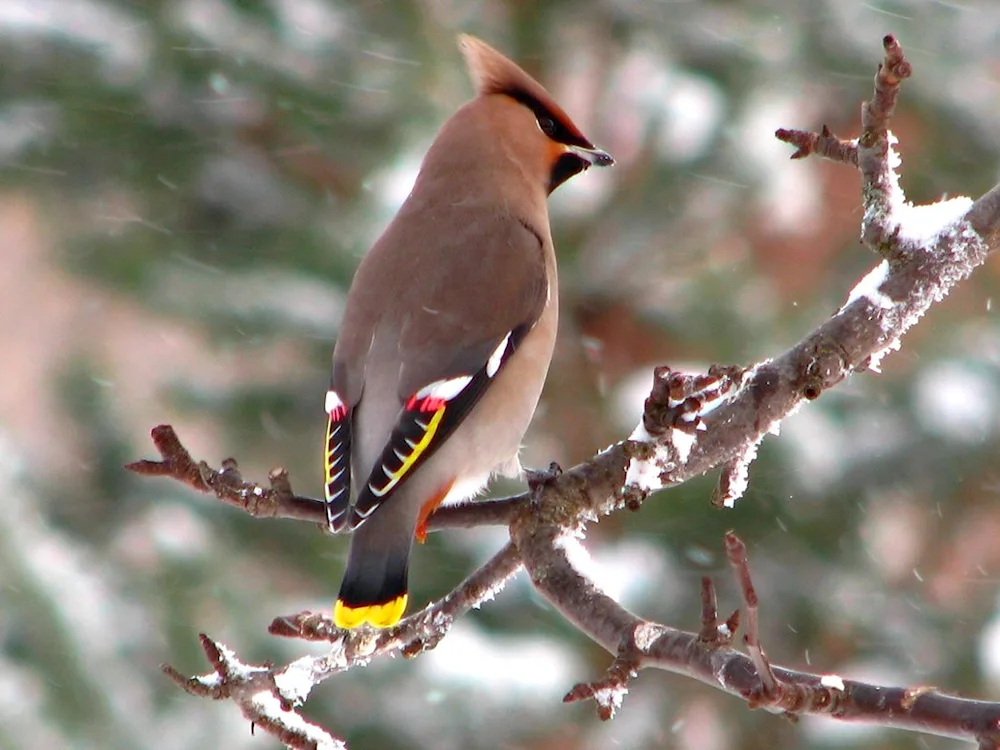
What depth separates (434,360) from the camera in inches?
115

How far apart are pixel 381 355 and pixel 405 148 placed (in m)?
2.79

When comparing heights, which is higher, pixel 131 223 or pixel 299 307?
pixel 131 223

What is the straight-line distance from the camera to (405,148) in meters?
5.61

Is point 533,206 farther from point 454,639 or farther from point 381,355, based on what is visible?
point 454,639

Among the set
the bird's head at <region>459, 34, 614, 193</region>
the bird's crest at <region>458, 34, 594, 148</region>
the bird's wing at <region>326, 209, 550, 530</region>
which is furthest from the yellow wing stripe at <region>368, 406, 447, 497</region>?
the bird's crest at <region>458, 34, 594, 148</region>

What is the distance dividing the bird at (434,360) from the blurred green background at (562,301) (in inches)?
84.6

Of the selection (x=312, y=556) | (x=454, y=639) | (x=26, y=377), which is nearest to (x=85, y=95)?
(x=312, y=556)

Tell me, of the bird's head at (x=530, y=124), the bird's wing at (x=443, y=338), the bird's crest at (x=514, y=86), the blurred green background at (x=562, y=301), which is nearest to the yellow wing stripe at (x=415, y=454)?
the bird's wing at (x=443, y=338)

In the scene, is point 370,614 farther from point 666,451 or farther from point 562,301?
point 562,301

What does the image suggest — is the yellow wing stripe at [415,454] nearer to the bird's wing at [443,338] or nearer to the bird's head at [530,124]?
the bird's wing at [443,338]

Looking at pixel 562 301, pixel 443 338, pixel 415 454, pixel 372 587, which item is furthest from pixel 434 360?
pixel 562 301

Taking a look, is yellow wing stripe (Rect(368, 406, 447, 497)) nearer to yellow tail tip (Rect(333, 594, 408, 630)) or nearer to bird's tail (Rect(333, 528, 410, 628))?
bird's tail (Rect(333, 528, 410, 628))

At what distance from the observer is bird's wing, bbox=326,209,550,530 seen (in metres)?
2.71

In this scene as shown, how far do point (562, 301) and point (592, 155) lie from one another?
2029 millimetres
